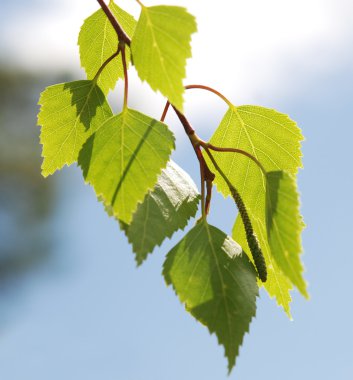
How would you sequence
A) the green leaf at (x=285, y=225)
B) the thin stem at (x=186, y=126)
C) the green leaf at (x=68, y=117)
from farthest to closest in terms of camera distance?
the green leaf at (x=68, y=117) < the thin stem at (x=186, y=126) < the green leaf at (x=285, y=225)

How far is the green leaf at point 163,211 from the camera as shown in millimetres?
726

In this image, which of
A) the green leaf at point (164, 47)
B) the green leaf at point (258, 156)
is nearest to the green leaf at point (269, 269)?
the green leaf at point (258, 156)

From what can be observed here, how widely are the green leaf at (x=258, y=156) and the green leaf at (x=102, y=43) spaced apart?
16 centimetres

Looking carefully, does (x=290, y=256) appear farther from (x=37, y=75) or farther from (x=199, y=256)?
(x=37, y=75)

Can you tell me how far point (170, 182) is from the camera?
0.81m

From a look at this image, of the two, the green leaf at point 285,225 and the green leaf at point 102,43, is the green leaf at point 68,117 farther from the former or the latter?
the green leaf at point 285,225

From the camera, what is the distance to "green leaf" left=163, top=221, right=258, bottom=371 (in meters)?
0.74

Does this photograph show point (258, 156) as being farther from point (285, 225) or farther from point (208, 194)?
point (285, 225)

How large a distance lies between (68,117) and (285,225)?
33 centimetres

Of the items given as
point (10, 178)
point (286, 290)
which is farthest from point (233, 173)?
point (10, 178)

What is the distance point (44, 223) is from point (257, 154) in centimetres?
1435

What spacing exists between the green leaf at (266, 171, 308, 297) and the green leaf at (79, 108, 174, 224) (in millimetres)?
113

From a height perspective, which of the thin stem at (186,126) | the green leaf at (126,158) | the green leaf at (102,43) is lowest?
the green leaf at (126,158)

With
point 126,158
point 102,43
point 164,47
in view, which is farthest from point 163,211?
point 102,43
